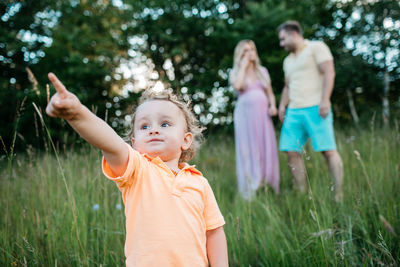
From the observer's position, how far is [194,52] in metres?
10.1

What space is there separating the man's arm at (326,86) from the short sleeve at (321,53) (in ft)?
0.15

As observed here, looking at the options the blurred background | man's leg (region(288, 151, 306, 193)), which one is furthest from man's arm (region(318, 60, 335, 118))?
the blurred background

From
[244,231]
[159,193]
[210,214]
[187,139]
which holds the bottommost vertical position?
[244,231]

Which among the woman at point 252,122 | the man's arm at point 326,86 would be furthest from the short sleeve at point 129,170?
the woman at point 252,122

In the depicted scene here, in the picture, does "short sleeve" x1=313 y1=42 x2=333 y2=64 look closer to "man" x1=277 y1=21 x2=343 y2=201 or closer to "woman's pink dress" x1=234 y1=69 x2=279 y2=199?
"man" x1=277 y1=21 x2=343 y2=201

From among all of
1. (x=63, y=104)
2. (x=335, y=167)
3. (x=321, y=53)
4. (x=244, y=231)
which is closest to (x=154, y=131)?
(x=63, y=104)

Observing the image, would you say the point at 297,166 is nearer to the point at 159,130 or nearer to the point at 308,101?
the point at 308,101

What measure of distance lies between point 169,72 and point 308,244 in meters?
9.36

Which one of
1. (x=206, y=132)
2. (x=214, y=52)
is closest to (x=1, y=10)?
(x=214, y=52)

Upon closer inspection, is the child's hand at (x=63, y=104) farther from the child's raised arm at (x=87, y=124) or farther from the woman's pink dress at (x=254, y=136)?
the woman's pink dress at (x=254, y=136)

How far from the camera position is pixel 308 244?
1706 mm

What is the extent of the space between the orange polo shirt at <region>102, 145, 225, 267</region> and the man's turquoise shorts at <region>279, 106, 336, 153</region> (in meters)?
2.21

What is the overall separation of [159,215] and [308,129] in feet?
8.50

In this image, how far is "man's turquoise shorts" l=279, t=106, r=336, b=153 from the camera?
3045mm
